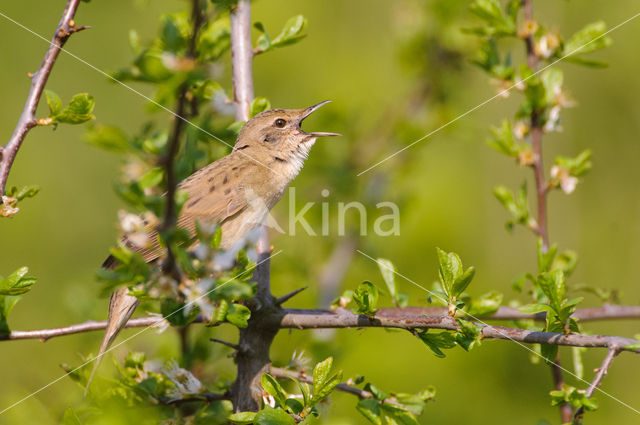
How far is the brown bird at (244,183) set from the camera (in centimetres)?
313

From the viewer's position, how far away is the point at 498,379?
4.53 meters

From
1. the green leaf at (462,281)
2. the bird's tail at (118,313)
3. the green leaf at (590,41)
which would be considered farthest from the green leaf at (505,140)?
the bird's tail at (118,313)

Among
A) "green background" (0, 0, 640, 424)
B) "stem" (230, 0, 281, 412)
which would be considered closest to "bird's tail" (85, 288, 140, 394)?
"green background" (0, 0, 640, 424)

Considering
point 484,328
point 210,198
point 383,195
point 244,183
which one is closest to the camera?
point 484,328

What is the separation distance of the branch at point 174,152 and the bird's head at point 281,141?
2.19 metres

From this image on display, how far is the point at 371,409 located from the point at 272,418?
1.53 ft

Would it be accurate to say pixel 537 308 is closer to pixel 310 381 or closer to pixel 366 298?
pixel 366 298

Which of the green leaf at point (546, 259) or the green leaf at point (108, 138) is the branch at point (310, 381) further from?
the green leaf at point (108, 138)

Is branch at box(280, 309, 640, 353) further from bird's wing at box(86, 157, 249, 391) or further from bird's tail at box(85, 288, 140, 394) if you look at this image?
bird's wing at box(86, 157, 249, 391)

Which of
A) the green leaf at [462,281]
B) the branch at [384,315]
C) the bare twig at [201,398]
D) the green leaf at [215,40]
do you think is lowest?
the bare twig at [201,398]

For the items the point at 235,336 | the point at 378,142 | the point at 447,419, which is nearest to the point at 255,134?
the point at 378,142

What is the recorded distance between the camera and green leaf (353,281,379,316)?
2139 mm

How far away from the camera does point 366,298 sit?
214cm

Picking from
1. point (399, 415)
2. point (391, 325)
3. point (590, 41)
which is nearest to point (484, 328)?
point (391, 325)
